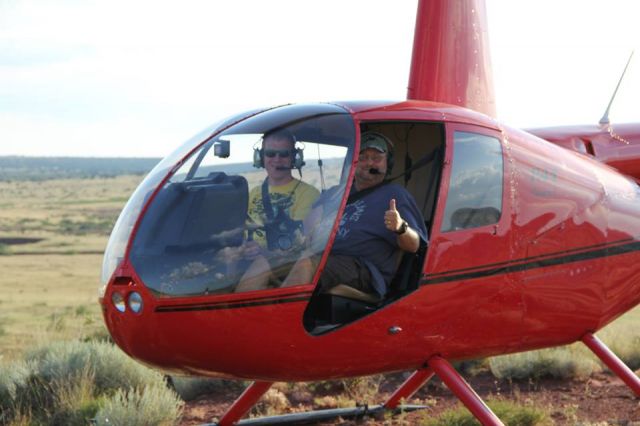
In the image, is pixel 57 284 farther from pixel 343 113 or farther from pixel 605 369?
pixel 343 113

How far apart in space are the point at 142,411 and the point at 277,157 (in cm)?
345

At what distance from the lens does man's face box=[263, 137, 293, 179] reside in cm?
685

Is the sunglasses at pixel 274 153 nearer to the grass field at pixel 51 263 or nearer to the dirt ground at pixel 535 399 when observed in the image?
the dirt ground at pixel 535 399

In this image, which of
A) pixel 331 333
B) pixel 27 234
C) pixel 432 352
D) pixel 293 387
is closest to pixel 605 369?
pixel 293 387

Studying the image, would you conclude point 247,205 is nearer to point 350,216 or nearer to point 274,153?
point 274,153

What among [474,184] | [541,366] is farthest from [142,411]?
[541,366]

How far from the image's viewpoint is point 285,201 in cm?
666

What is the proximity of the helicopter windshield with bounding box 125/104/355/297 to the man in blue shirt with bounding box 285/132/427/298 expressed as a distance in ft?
1.39

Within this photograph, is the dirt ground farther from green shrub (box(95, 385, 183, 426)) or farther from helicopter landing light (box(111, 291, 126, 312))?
helicopter landing light (box(111, 291, 126, 312))

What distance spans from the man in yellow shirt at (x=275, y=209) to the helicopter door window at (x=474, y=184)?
1148 millimetres

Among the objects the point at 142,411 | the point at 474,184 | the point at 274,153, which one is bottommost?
the point at 142,411

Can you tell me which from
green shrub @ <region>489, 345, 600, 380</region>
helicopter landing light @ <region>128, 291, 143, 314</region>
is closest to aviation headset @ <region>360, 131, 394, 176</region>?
helicopter landing light @ <region>128, 291, 143, 314</region>

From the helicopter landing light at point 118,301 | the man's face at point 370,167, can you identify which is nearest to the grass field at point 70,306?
the helicopter landing light at point 118,301

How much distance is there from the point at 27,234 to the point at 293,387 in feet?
223
